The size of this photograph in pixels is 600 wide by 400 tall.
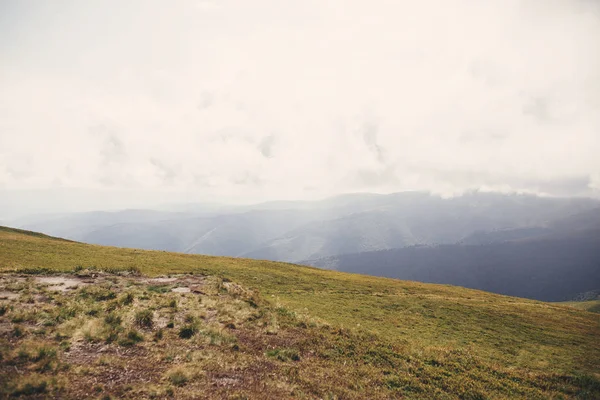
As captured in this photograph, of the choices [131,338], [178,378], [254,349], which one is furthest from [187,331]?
[178,378]

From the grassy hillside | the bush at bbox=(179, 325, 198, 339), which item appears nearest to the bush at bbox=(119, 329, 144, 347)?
the grassy hillside

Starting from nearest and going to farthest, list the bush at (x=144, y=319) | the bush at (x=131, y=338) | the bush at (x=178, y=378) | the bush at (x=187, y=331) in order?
the bush at (x=178, y=378) < the bush at (x=131, y=338) < the bush at (x=187, y=331) < the bush at (x=144, y=319)

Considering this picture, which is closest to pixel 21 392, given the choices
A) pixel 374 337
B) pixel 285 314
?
pixel 285 314

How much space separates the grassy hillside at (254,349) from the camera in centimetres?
1548

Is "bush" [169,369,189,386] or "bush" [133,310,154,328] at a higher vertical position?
"bush" [133,310,154,328]

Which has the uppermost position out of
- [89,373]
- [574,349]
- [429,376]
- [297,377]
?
[89,373]

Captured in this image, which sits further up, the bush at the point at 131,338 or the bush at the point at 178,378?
the bush at the point at 131,338

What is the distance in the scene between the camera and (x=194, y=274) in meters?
46.4

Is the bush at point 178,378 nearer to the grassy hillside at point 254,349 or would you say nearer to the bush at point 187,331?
the grassy hillside at point 254,349

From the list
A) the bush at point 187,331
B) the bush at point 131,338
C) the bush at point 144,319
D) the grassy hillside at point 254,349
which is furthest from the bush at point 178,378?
the bush at point 144,319

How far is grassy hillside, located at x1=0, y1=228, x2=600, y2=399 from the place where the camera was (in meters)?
15.5

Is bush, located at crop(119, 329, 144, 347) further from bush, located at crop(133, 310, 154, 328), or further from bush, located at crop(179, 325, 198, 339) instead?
bush, located at crop(179, 325, 198, 339)

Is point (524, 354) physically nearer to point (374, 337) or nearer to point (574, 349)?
point (574, 349)

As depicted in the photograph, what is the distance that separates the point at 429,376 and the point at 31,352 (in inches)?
916
